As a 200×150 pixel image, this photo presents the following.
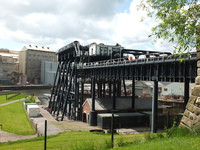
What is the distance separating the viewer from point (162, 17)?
1168 centimetres

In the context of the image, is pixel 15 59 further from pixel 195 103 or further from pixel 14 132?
pixel 195 103

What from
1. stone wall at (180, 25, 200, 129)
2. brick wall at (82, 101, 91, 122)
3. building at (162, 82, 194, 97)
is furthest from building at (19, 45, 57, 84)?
stone wall at (180, 25, 200, 129)

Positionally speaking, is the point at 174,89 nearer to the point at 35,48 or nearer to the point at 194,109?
the point at 194,109

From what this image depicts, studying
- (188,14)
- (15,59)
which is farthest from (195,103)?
(15,59)

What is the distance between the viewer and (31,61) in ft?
481

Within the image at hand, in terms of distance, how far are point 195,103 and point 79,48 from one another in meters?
36.9

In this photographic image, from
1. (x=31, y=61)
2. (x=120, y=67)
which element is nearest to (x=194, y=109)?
(x=120, y=67)

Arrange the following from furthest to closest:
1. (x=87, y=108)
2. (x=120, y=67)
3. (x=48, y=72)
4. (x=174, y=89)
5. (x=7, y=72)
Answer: (x=48, y=72), (x=7, y=72), (x=174, y=89), (x=87, y=108), (x=120, y=67)

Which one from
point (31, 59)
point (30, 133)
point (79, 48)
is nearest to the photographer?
point (30, 133)

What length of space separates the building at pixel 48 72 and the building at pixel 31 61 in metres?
5.13

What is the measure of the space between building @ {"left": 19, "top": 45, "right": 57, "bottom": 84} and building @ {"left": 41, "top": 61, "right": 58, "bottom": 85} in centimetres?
513

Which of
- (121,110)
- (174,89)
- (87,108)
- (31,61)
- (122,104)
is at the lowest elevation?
(121,110)

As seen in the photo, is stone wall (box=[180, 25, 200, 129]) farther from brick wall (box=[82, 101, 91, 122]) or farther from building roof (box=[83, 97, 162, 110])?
brick wall (box=[82, 101, 91, 122])

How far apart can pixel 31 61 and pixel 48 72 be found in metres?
14.4
